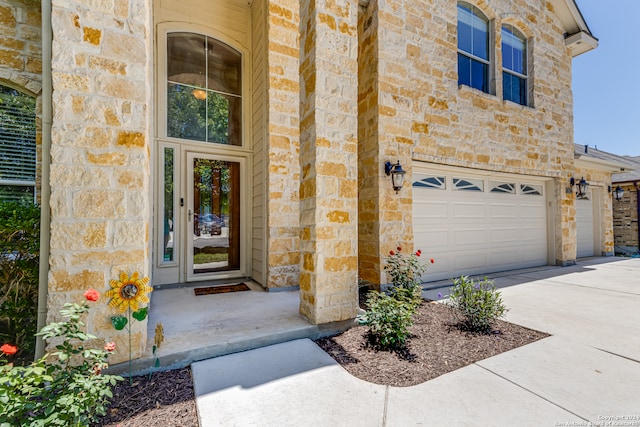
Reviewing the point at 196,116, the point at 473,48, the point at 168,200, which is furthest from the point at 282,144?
the point at 473,48

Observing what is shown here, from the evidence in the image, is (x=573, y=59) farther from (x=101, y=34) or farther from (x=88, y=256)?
(x=88, y=256)

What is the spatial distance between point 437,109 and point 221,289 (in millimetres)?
4682

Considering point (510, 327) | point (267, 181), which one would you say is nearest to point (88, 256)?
point (267, 181)

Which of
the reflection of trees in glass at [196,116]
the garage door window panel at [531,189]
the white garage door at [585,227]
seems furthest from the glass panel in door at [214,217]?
the white garage door at [585,227]

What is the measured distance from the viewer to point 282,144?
4.32 metres

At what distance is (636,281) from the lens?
5113 millimetres

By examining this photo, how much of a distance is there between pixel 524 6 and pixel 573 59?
274cm

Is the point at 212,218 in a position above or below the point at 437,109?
below

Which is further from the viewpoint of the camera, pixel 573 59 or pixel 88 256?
pixel 573 59

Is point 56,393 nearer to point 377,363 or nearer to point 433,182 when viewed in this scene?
point 377,363

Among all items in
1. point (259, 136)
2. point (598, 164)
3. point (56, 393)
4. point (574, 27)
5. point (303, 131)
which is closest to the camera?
point (56, 393)

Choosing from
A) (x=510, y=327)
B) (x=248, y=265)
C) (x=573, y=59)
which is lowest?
(x=510, y=327)

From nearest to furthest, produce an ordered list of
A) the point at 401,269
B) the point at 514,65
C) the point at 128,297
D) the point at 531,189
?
the point at 128,297 → the point at 401,269 → the point at 514,65 → the point at 531,189

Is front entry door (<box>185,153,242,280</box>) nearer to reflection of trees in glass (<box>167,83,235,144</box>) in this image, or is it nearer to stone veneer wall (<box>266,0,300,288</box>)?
reflection of trees in glass (<box>167,83,235,144</box>)
